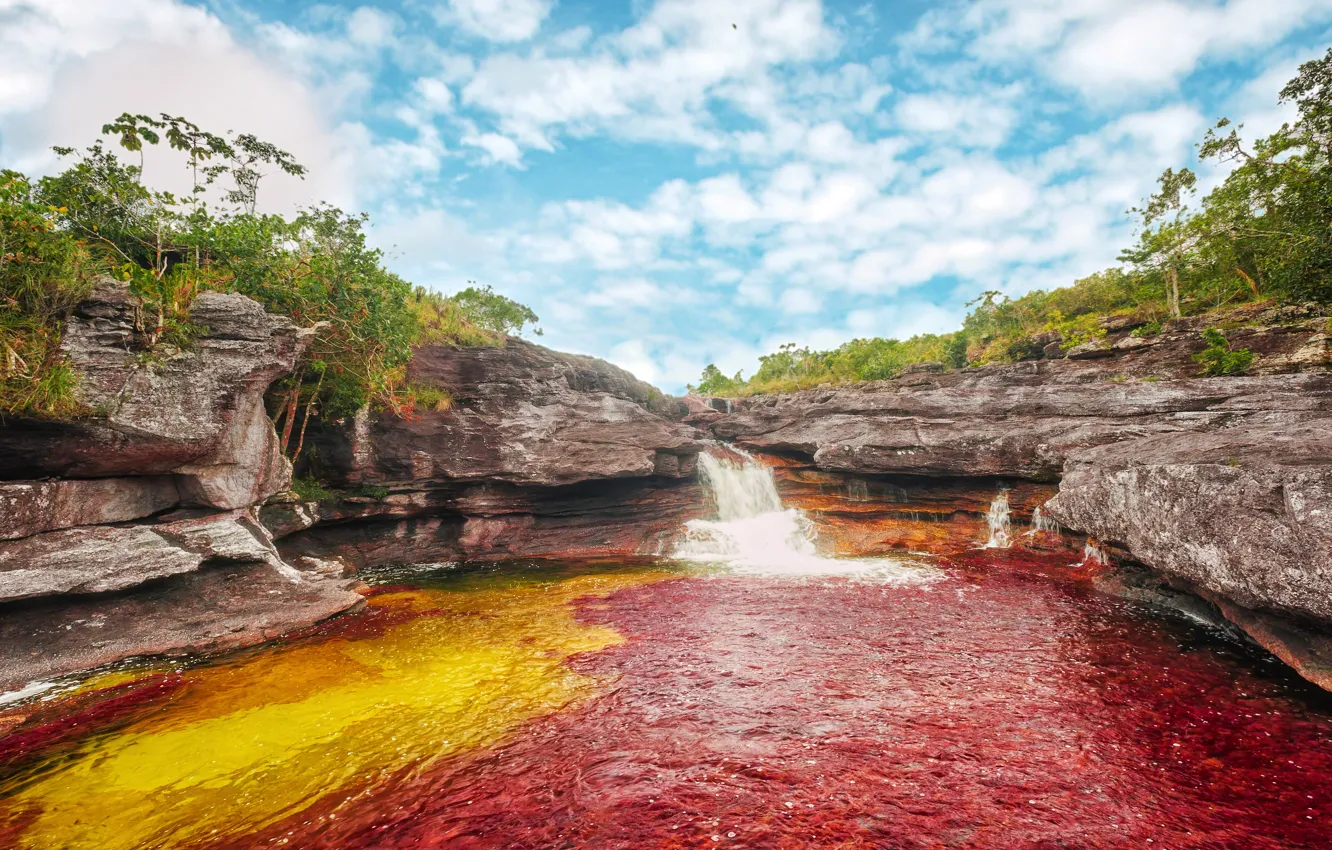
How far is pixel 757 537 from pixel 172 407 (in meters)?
19.5

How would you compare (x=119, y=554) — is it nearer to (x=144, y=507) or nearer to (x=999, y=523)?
(x=144, y=507)

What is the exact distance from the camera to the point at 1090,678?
7.80 metres

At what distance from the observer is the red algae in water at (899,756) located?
4.50 metres

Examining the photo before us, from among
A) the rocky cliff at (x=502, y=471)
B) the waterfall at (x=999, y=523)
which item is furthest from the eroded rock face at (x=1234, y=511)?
the rocky cliff at (x=502, y=471)

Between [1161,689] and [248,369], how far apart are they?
19227 mm

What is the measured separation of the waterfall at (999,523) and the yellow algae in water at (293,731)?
15.4 m

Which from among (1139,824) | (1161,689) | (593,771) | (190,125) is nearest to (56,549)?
(593,771)

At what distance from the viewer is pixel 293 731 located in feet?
21.7

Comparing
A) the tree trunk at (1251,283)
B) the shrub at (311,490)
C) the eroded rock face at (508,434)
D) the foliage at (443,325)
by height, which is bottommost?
the shrub at (311,490)

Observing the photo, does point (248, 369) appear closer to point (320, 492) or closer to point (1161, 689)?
point (320, 492)

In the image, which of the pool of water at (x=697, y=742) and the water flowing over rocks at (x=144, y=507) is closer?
the pool of water at (x=697, y=742)

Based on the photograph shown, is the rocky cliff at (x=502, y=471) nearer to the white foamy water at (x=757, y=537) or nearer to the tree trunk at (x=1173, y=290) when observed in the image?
the white foamy water at (x=757, y=537)

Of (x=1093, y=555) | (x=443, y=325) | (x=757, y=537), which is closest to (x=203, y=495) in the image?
(x=443, y=325)

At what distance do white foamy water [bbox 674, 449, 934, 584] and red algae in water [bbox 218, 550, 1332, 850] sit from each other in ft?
22.3
